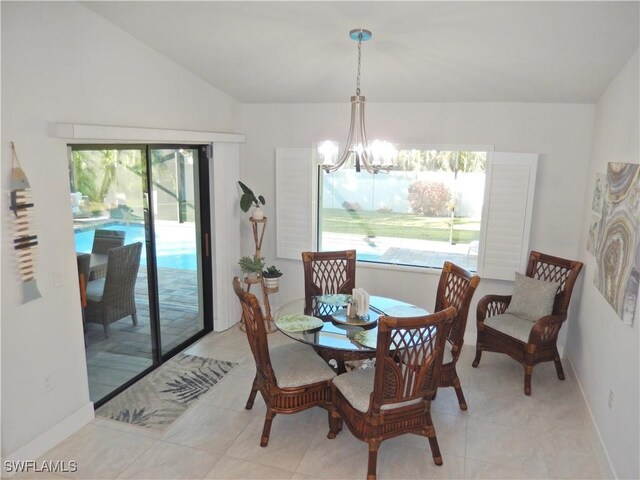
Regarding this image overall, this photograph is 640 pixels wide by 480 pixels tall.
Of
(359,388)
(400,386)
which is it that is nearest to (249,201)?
(359,388)

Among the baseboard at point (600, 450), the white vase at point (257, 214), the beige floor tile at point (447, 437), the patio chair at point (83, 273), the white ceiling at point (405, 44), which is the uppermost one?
the white ceiling at point (405, 44)

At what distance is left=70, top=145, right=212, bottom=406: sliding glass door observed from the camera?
326 cm

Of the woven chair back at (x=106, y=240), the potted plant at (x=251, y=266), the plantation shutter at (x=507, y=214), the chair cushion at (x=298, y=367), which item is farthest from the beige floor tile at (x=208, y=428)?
the plantation shutter at (x=507, y=214)

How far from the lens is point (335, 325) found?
3.27 meters

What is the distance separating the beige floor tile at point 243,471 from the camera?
2.72m

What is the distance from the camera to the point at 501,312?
4215 millimetres

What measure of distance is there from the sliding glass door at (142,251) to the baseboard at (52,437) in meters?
0.24

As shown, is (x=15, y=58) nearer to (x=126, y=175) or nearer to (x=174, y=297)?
(x=126, y=175)

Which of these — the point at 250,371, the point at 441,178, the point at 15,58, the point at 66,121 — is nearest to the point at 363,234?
the point at 441,178

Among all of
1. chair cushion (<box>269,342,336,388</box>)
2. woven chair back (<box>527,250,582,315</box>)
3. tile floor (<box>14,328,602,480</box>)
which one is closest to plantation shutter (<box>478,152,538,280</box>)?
woven chair back (<box>527,250,582,315</box>)

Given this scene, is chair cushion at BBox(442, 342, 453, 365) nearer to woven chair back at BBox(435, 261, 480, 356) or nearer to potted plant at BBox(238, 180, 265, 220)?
woven chair back at BBox(435, 261, 480, 356)

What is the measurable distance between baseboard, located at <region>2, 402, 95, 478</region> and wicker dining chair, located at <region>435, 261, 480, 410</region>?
2.46 meters

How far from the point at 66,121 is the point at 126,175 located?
28.8 inches

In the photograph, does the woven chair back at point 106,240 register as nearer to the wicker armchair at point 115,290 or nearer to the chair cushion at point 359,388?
the wicker armchair at point 115,290
